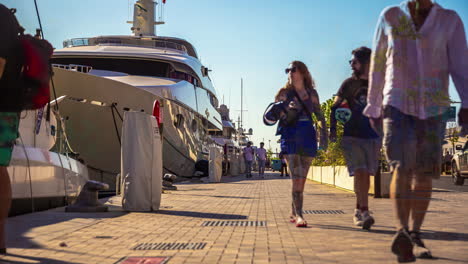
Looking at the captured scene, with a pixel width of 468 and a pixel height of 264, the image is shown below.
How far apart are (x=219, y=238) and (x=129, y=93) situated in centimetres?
1391

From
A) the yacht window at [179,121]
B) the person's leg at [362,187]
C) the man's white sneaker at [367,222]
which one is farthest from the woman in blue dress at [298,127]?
the yacht window at [179,121]

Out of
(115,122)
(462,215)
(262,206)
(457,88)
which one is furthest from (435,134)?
(115,122)

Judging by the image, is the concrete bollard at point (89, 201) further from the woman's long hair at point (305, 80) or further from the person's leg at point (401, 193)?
the person's leg at point (401, 193)

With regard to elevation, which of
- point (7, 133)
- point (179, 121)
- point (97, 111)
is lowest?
point (7, 133)

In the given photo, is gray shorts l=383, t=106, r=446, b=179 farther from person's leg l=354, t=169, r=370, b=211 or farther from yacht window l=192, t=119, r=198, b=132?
yacht window l=192, t=119, r=198, b=132

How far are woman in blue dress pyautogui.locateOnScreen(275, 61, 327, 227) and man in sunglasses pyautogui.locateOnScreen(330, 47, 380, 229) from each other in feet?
1.24

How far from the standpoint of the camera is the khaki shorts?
456cm

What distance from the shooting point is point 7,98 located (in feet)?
15.3

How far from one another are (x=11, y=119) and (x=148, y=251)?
1.44 m

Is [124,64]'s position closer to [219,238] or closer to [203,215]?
[203,215]

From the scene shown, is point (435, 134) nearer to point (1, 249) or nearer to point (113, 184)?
point (1, 249)

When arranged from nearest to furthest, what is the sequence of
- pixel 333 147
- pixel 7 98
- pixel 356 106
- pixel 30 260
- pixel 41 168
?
→ pixel 30 260, pixel 7 98, pixel 356 106, pixel 41 168, pixel 333 147

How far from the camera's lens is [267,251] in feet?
16.2

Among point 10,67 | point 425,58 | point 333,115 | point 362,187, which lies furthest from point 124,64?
point 425,58
